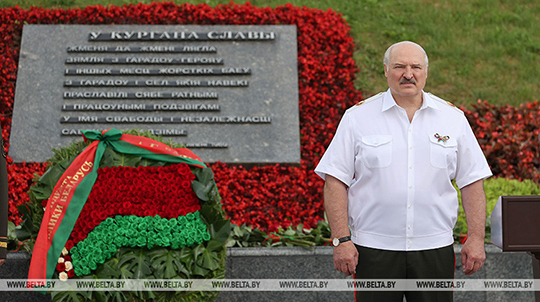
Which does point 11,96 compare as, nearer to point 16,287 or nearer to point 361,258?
point 16,287

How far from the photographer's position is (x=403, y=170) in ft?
8.70

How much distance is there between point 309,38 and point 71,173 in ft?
14.9

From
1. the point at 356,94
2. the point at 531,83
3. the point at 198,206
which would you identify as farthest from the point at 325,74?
the point at 198,206

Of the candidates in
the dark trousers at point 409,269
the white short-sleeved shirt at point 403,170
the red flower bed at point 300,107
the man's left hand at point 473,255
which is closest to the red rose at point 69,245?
the white short-sleeved shirt at point 403,170

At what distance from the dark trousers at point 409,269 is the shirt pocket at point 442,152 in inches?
17.7

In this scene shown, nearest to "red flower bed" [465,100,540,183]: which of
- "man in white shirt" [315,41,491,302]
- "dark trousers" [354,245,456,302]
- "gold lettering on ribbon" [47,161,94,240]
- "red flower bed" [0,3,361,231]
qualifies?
"red flower bed" [0,3,361,231]

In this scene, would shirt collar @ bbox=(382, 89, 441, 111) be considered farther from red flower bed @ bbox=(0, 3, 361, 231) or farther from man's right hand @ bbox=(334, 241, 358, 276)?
red flower bed @ bbox=(0, 3, 361, 231)

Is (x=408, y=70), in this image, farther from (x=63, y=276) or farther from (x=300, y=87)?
(x=300, y=87)

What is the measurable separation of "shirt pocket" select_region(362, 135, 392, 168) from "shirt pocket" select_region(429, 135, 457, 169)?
22 cm

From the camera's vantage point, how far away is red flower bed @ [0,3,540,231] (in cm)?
619

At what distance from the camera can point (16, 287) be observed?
14.0ft

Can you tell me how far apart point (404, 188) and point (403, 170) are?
96 millimetres

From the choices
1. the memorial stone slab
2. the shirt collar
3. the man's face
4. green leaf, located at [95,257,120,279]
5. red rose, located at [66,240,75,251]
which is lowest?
green leaf, located at [95,257,120,279]

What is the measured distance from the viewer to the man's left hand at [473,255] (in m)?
2.62
